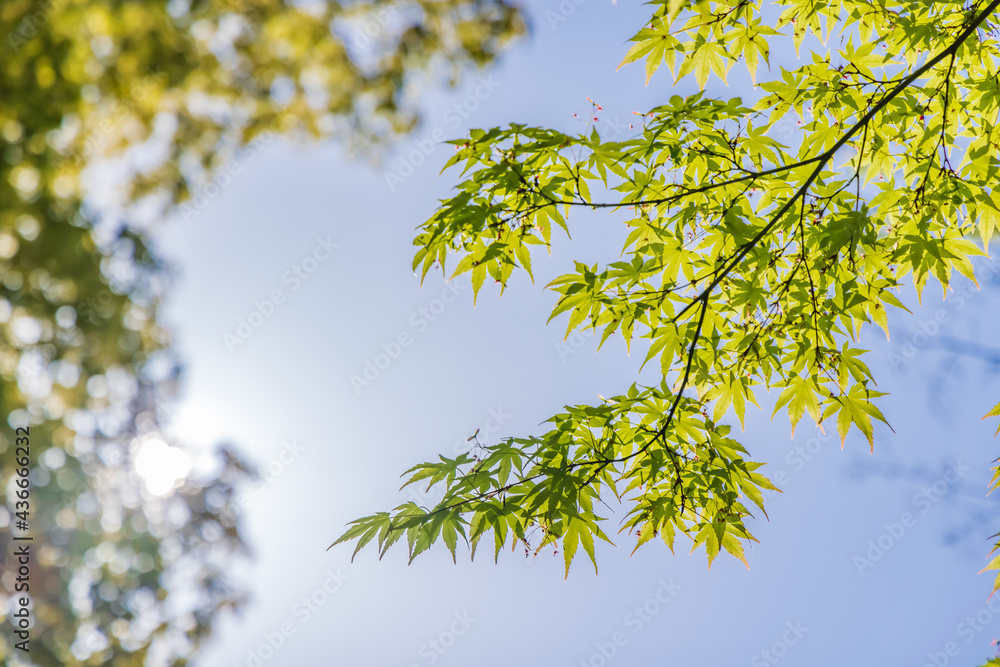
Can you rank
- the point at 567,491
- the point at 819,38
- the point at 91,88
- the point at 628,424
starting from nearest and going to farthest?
the point at 567,491 < the point at 628,424 < the point at 819,38 < the point at 91,88

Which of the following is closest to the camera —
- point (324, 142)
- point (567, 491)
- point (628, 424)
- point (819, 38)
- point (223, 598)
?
point (567, 491)

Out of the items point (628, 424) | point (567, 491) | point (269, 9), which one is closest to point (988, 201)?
point (628, 424)

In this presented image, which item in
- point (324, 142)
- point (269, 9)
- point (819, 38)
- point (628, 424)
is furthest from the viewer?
point (324, 142)

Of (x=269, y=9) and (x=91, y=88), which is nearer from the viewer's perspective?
(x=91, y=88)

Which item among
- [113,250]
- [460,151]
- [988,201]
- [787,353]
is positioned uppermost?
[988,201]

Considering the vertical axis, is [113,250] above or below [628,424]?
below

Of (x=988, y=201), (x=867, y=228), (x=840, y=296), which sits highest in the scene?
(x=988, y=201)

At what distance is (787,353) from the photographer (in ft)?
6.58

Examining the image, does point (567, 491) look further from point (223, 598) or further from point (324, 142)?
point (223, 598)

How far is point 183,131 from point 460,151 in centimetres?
537

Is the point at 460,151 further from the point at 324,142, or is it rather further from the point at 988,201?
the point at 324,142

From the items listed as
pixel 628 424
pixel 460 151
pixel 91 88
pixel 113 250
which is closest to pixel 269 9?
pixel 91 88

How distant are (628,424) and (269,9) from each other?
611cm

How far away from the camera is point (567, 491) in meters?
1.80
